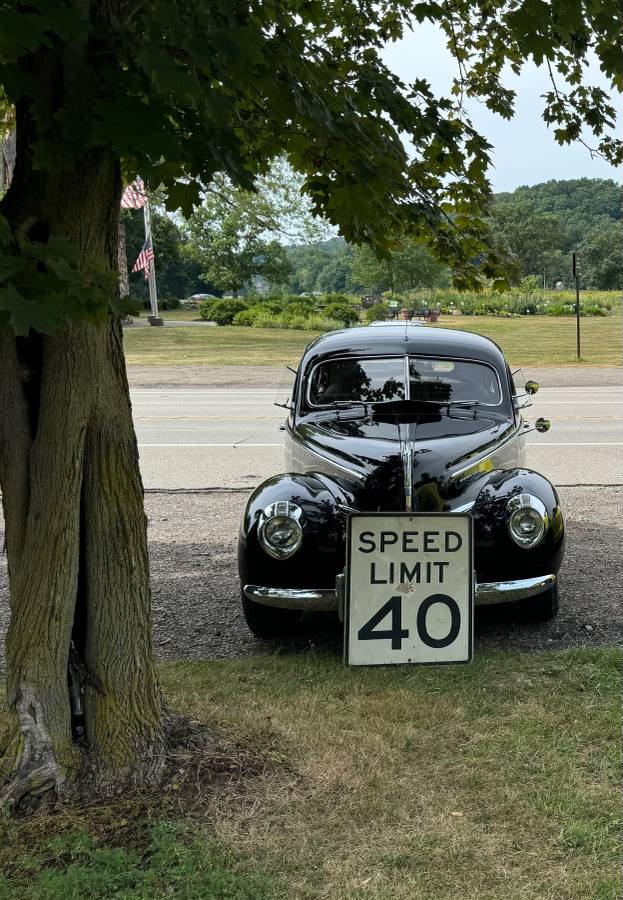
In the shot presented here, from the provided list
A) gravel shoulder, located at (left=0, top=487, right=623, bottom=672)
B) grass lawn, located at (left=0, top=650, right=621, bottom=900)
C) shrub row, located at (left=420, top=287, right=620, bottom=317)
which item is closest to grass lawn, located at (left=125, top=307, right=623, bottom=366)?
shrub row, located at (left=420, top=287, right=620, bottom=317)

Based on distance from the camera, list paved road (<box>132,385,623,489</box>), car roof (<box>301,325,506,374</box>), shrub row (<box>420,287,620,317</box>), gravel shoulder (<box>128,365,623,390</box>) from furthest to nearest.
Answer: shrub row (<box>420,287,620,317</box>), gravel shoulder (<box>128,365,623,390</box>), paved road (<box>132,385,623,489</box>), car roof (<box>301,325,506,374</box>)

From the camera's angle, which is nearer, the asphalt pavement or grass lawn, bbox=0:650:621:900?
grass lawn, bbox=0:650:621:900

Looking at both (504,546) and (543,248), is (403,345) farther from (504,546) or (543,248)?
(543,248)

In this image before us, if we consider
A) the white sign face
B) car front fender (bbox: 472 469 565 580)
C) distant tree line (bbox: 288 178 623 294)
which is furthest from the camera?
distant tree line (bbox: 288 178 623 294)

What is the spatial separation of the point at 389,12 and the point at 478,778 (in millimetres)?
4437

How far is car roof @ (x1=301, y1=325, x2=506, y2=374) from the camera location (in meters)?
6.09

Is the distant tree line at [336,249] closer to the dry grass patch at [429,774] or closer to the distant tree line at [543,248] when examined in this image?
the distant tree line at [543,248]

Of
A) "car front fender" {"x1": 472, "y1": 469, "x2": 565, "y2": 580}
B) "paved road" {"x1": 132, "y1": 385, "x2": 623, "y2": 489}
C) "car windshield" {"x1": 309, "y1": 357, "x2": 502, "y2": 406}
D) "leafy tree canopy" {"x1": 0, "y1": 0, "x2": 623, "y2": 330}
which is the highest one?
"leafy tree canopy" {"x1": 0, "y1": 0, "x2": 623, "y2": 330}

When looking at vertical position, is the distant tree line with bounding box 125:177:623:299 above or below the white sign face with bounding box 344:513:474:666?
above

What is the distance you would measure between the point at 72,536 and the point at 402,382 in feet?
10.5

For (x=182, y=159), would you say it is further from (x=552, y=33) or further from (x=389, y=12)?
(x=389, y=12)

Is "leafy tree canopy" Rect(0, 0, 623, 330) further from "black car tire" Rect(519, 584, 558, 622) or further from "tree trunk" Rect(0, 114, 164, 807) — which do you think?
"black car tire" Rect(519, 584, 558, 622)

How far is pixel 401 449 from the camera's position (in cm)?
500

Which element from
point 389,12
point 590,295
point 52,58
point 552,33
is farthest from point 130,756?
point 590,295
